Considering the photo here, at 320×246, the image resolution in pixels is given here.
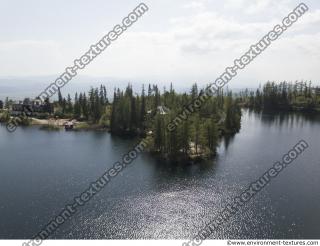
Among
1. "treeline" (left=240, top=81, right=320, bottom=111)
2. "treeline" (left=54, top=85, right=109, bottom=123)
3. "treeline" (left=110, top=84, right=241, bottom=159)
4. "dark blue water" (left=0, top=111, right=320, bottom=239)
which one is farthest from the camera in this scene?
"treeline" (left=240, top=81, right=320, bottom=111)

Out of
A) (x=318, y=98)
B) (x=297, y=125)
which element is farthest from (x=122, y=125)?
(x=318, y=98)

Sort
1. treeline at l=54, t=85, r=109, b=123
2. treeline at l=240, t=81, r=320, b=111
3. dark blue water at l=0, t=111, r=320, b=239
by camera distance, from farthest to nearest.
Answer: treeline at l=240, t=81, r=320, b=111 → treeline at l=54, t=85, r=109, b=123 → dark blue water at l=0, t=111, r=320, b=239

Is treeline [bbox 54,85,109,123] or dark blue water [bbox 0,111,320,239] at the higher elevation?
treeline [bbox 54,85,109,123]

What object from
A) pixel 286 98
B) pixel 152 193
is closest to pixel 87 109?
pixel 152 193

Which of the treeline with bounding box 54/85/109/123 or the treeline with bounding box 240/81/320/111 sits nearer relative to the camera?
the treeline with bounding box 54/85/109/123

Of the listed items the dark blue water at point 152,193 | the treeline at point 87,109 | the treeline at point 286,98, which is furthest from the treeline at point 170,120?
the treeline at point 286,98

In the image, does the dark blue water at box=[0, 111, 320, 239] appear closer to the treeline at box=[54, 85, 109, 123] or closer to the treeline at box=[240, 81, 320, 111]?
the treeline at box=[54, 85, 109, 123]

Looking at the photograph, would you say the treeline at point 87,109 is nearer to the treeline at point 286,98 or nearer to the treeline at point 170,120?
the treeline at point 170,120

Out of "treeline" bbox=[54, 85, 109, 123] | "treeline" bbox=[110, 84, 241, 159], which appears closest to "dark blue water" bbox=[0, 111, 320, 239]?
"treeline" bbox=[110, 84, 241, 159]
